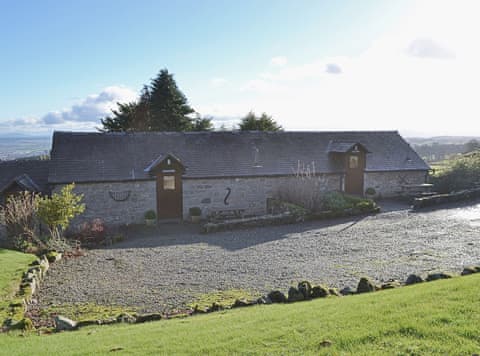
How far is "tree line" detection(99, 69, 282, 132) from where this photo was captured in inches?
1299

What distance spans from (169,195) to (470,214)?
565 inches

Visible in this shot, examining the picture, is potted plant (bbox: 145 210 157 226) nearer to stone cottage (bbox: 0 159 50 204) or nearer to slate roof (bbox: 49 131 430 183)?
slate roof (bbox: 49 131 430 183)

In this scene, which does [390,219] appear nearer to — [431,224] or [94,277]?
[431,224]

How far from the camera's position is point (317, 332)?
15.4 feet

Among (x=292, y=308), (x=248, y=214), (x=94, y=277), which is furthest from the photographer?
(x=248, y=214)

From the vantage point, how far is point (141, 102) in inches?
1364

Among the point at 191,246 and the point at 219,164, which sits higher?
the point at 219,164

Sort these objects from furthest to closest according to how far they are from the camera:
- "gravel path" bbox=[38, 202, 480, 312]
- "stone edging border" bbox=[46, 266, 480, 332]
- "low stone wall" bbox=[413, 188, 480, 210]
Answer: "low stone wall" bbox=[413, 188, 480, 210]
"gravel path" bbox=[38, 202, 480, 312]
"stone edging border" bbox=[46, 266, 480, 332]

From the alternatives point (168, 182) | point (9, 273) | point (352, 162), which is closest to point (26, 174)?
point (168, 182)

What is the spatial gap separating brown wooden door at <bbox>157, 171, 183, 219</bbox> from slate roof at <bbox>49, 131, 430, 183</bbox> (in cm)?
62

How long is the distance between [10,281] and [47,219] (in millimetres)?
4023

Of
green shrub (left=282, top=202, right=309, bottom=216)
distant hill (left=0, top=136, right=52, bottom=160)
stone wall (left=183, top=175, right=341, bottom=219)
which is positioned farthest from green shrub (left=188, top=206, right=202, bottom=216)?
distant hill (left=0, top=136, right=52, bottom=160)

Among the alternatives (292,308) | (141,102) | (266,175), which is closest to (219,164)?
(266,175)

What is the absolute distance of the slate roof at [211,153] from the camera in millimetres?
17812
